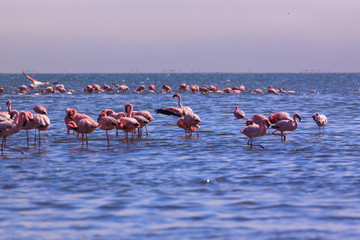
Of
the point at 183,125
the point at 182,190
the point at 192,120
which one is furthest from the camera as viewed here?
the point at 183,125

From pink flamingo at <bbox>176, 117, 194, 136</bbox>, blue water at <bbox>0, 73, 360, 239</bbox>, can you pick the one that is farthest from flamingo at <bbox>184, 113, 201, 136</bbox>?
blue water at <bbox>0, 73, 360, 239</bbox>

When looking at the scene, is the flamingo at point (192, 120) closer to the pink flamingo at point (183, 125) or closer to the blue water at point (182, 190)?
the pink flamingo at point (183, 125)

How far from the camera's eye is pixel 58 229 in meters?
8.10

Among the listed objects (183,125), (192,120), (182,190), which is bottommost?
(182,190)

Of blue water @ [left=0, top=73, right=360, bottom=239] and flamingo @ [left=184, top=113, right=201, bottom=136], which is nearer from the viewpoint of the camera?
blue water @ [left=0, top=73, right=360, bottom=239]

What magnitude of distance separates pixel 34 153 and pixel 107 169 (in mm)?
3713

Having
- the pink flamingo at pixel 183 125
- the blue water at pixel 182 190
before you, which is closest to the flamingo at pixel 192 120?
the pink flamingo at pixel 183 125

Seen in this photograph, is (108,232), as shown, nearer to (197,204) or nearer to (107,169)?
(197,204)

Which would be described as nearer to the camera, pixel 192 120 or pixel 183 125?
pixel 192 120

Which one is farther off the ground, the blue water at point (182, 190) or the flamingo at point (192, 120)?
the flamingo at point (192, 120)

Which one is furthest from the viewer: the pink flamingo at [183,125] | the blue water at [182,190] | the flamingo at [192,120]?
the pink flamingo at [183,125]

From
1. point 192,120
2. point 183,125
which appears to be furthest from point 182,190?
point 183,125

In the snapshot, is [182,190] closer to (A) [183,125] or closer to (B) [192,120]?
(B) [192,120]

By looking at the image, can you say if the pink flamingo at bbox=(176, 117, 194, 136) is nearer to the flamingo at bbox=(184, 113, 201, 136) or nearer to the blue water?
the flamingo at bbox=(184, 113, 201, 136)
